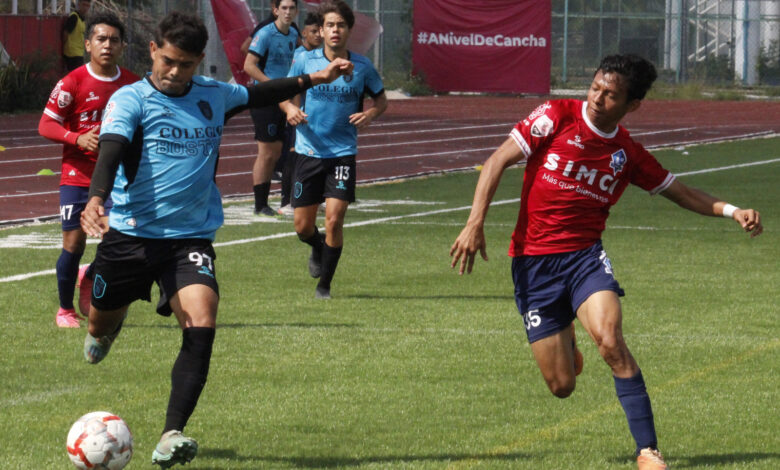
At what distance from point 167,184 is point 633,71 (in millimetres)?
2097

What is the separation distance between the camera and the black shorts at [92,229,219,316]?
20.3 ft

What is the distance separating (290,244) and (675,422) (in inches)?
285

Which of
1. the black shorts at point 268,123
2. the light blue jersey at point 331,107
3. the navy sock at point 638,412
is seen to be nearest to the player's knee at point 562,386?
the navy sock at point 638,412

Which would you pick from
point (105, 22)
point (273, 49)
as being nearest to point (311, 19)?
point (273, 49)

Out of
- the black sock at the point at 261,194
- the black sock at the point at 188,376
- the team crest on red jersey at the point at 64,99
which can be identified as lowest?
the black sock at the point at 261,194

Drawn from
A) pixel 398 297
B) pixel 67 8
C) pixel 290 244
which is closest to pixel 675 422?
pixel 398 297

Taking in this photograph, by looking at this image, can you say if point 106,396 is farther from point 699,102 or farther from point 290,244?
point 699,102

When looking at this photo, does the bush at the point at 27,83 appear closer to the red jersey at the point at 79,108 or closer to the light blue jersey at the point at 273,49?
the light blue jersey at the point at 273,49

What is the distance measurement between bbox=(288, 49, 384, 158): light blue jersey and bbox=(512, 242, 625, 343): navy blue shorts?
4596 mm

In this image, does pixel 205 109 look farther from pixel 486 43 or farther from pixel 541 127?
pixel 486 43

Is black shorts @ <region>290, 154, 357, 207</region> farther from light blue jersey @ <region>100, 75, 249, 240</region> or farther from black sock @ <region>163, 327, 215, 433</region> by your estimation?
black sock @ <region>163, 327, 215, 433</region>

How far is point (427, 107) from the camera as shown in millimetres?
35438

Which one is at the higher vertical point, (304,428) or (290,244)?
(304,428)

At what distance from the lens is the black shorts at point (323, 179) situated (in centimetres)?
1077
